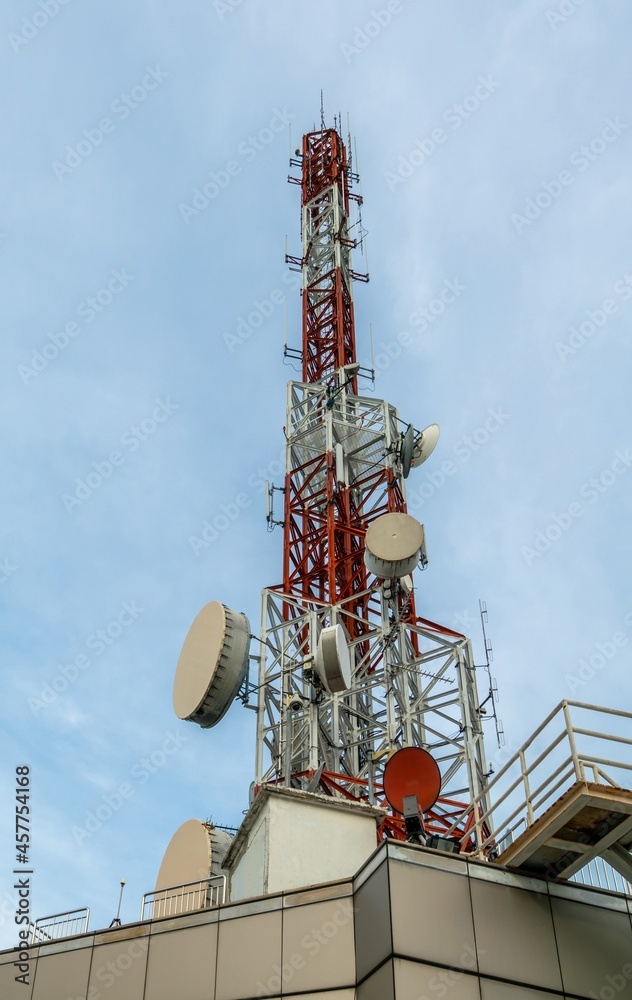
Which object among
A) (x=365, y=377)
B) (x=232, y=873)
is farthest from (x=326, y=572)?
(x=232, y=873)

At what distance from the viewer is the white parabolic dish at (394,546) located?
30453 millimetres

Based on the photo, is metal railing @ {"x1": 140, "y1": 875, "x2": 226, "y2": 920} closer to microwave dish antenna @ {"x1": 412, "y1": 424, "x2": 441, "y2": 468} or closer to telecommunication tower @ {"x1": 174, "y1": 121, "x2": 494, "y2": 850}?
telecommunication tower @ {"x1": 174, "y1": 121, "x2": 494, "y2": 850}

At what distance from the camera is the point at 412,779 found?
20781mm

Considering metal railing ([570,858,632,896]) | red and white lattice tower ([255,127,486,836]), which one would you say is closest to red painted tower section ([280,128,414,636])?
red and white lattice tower ([255,127,486,836])

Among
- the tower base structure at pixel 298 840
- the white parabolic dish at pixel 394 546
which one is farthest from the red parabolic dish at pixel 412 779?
the white parabolic dish at pixel 394 546

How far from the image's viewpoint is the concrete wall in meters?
16.9

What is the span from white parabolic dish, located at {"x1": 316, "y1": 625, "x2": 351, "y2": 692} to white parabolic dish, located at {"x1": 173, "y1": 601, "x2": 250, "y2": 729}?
2.76 metres

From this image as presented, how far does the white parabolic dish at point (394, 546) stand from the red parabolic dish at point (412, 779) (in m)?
10.0

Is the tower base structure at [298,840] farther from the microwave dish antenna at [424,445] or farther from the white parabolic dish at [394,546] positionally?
the microwave dish antenna at [424,445]

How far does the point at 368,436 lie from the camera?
3816cm

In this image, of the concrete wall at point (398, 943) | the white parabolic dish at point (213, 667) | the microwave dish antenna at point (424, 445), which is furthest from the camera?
the microwave dish antenna at point (424, 445)

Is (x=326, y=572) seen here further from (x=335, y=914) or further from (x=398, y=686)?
(x=335, y=914)

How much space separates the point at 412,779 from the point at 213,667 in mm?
9320

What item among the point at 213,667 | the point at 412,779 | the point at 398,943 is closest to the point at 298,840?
the point at 412,779
